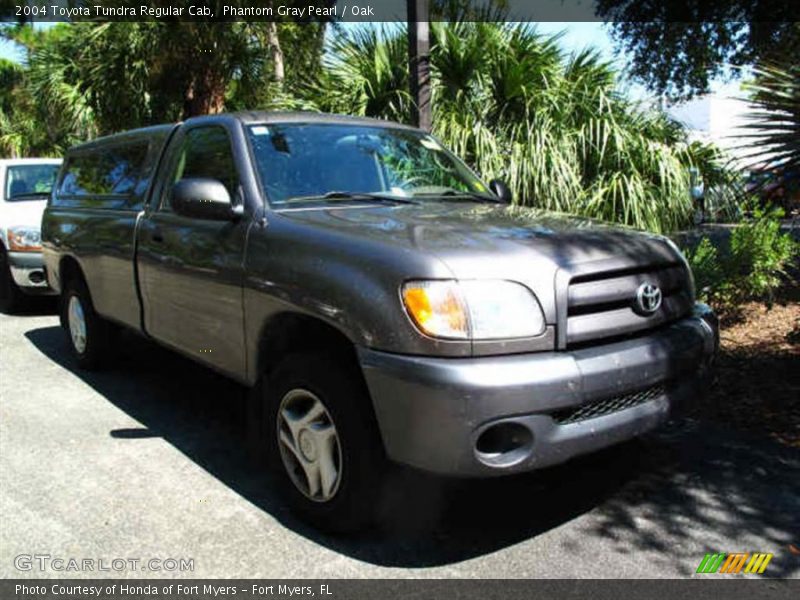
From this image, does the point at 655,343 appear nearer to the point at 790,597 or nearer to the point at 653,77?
the point at 790,597

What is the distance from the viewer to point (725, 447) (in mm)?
4223

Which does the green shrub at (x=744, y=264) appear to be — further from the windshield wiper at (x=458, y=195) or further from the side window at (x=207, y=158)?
the side window at (x=207, y=158)

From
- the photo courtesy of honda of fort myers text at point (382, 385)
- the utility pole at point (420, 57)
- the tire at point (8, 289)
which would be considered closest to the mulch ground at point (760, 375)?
the photo courtesy of honda of fort myers text at point (382, 385)

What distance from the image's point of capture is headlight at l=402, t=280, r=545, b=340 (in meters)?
2.78

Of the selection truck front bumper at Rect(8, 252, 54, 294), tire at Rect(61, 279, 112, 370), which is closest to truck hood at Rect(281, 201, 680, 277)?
tire at Rect(61, 279, 112, 370)

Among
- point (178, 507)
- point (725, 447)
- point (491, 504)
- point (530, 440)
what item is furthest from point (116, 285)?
point (725, 447)

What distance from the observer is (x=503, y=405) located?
272cm

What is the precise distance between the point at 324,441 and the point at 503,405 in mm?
841

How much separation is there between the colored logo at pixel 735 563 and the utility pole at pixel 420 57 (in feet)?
15.9

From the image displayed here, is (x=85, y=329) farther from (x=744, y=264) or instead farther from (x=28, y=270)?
(x=744, y=264)

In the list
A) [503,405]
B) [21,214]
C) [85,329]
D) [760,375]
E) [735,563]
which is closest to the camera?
[503,405]

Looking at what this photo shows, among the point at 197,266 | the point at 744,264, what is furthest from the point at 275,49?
the point at 197,266

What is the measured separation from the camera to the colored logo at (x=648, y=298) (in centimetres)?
317

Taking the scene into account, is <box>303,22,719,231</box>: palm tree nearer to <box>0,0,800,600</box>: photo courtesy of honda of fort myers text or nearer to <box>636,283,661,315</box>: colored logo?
<box>0,0,800,600</box>: photo courtesy of honda of fort myers text
